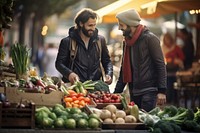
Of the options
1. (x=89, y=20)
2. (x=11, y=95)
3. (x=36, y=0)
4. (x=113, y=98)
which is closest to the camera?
(x=11, y=95)

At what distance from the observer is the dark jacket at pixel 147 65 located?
13.1m

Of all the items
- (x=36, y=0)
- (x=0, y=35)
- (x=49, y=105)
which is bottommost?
(x=49, y=105)

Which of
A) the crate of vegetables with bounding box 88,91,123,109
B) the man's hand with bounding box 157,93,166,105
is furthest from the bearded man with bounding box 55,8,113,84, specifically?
the man's hand with bounding box 157,93,166,105

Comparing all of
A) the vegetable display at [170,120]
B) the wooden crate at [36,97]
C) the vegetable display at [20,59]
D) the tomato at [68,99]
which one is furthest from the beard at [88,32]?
the vegetable display at [170,120]

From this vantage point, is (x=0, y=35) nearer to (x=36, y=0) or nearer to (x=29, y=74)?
(x=29, y=74)

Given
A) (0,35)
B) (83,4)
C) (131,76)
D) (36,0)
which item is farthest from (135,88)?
(83,4)

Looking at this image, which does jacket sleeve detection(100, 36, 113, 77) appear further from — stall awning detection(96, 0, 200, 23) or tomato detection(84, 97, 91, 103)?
stall awning detection(96, 0, 200, 23)

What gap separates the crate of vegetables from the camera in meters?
12.6

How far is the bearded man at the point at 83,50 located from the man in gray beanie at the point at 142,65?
2.86 feet

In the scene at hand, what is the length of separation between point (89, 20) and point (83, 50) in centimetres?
52

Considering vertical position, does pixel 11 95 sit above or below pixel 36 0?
below

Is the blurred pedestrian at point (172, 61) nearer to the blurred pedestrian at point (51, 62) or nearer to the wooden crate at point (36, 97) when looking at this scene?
the blurred pedestrian at point (51, 62)

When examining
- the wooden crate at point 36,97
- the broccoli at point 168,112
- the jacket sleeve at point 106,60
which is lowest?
the broccoli at point 168,112

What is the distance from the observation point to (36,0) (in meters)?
43.6
